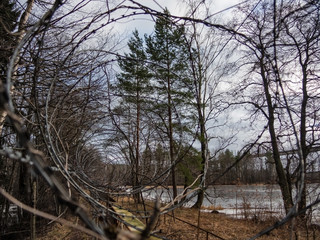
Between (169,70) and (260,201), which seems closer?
(169,70)

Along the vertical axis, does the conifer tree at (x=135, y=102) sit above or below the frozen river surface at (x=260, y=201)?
above

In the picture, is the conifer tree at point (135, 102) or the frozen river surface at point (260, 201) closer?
the conifer tree at point (135, 102)

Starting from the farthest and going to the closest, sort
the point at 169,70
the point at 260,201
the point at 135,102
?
1. the point at 260,201
2. the point at 135,102
3. the point at 169,70

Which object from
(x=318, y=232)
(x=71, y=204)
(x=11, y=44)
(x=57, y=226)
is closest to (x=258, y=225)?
(x=318, y=232)

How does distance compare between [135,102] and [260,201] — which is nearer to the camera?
[135,102]

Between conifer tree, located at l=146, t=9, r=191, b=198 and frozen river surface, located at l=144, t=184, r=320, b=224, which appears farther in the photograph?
frozen river surface, located at l=144, t=184, r=320, b=224

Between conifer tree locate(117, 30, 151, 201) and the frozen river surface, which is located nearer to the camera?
conifer tree locate(117, 30, 151, 201)

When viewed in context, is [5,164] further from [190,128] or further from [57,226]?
[190,128]

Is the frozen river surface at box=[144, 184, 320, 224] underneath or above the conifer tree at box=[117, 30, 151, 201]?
underneath

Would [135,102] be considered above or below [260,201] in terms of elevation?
above

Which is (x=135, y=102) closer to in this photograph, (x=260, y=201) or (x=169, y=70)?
(x=169, y=70)

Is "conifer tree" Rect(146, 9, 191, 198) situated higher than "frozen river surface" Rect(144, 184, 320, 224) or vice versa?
"conifer tree" Rect(146, 9, 191, 198)

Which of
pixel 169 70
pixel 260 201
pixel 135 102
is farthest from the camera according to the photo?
pixel 260 201

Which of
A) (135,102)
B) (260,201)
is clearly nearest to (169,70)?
(135,102)
